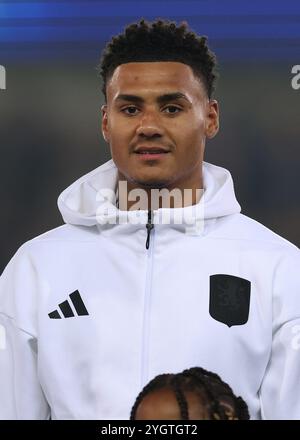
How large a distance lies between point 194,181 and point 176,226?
5.0 inches

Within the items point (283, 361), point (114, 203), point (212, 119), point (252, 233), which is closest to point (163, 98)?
point (212, 119)

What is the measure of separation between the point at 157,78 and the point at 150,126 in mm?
118

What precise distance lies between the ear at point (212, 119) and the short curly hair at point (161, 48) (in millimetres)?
29

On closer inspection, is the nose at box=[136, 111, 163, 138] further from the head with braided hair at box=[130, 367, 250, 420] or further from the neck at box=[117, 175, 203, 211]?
the head with braided hair at box=[130, 367, 250, 420]

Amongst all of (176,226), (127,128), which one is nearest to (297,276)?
(176,226)

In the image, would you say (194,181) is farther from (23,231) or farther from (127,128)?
(23,231)

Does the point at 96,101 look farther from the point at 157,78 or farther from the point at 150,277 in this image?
the point at 150,277

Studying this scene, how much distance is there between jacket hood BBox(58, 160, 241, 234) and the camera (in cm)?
208

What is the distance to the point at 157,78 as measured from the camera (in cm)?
203

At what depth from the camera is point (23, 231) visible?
7.22ft

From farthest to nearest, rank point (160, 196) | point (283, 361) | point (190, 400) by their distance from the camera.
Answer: point (160, 196)
point (283, 361)
point (190, 400)

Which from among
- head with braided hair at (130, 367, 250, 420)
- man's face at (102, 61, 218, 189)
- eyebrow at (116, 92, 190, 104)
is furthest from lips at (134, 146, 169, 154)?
head with braided hair at (130, 367, 250, 420)

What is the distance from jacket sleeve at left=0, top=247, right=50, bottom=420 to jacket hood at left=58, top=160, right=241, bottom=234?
21cm

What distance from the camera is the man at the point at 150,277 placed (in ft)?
6.52
